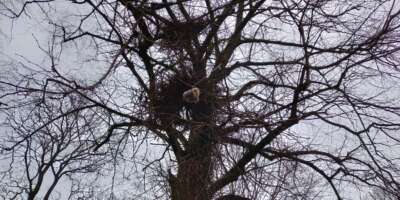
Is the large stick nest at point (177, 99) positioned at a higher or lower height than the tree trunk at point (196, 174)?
higher

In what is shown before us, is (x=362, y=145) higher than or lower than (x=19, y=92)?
lower

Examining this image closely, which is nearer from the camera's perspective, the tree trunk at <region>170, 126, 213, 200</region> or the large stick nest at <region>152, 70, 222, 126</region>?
the tree trunk at <region>170, 126, 213, 200</region>

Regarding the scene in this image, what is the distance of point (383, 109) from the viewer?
5730 millimetres

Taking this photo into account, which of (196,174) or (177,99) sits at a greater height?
(177,99)

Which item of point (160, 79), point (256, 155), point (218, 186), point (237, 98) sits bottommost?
point (218, 186)

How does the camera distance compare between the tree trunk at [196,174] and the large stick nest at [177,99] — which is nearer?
the tree trunk at [196,174]

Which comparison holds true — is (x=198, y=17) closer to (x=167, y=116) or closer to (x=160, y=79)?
(x=160, y=79)

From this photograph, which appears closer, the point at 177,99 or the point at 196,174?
the point at 196,174

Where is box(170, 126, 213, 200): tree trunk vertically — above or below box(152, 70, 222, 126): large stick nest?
below

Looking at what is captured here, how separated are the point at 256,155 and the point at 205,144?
1.38 ft

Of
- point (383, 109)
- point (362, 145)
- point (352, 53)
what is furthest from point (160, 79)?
point (383, 109)

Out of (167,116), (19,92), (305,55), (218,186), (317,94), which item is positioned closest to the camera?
(218,186)

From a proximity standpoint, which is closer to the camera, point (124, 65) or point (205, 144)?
point (205, 144)

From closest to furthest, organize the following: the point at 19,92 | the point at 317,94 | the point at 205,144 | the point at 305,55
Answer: the point at 205,144 < the point at 305,55 < the point at 317,94 < the point at 19,92
